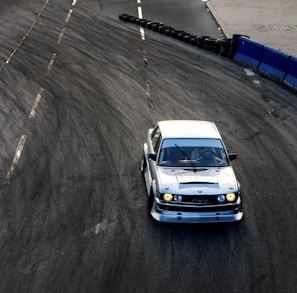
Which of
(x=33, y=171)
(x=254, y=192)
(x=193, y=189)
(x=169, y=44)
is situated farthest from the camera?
(x=169, y=44)

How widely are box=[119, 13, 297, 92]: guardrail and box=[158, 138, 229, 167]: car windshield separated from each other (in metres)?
9.73

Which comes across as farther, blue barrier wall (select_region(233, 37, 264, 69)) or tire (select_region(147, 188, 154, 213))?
blue barrier wall (select_region(233, 37, 264, 69))

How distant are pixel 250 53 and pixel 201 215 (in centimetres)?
1460

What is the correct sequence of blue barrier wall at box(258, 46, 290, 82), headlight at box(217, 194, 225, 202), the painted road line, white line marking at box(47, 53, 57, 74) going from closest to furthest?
1. headlight at box(217, 194, 225, 202)
2. blue barrier wall at box(258, 46, 290, 82)
3. the painted road line
4. white line marking at box(47, 53, 57, 74)

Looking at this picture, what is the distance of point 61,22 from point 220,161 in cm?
2105

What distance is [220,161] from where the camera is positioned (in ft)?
46.2

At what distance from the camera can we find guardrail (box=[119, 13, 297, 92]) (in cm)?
2333

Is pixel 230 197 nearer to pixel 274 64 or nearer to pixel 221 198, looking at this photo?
pixel 221 198

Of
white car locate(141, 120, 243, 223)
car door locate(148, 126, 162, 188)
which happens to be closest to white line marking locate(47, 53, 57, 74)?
car door locate(148, 126, 162, 188)

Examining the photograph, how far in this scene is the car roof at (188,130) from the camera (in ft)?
47.5

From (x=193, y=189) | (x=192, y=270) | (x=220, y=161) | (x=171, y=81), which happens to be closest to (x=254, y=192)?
(x=220, y=161)

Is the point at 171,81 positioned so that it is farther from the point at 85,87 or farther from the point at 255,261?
the point at 255,261

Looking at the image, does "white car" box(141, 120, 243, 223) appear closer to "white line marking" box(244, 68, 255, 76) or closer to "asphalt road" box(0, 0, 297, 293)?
"asphalt road" box(0, 0, 297, 293)

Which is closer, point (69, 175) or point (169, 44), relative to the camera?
point (69, 175)
